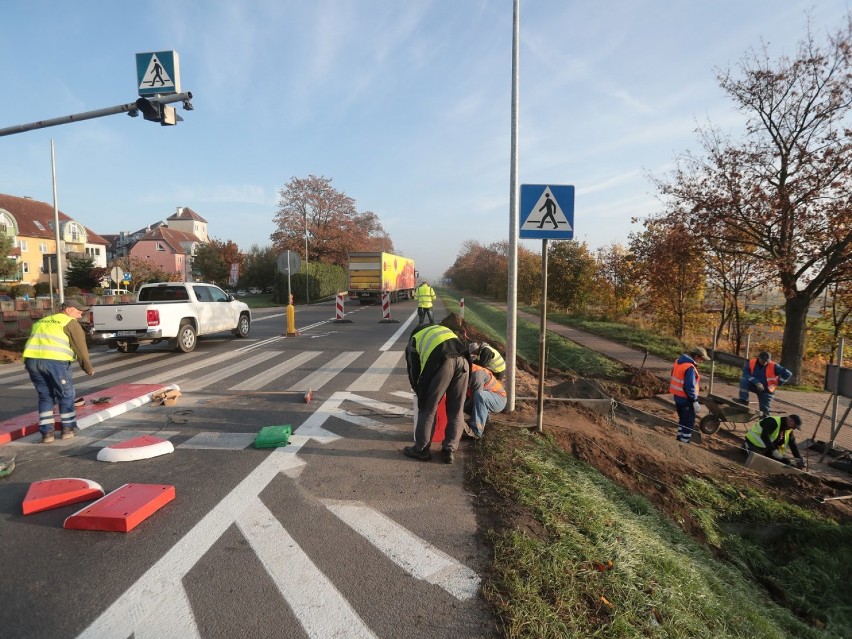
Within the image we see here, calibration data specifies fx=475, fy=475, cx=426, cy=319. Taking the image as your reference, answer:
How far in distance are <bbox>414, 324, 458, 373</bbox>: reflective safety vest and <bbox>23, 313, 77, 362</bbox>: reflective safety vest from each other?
4.09m

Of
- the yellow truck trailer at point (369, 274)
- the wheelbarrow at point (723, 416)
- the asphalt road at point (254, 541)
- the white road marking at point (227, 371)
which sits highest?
the yellow truck trailer at point (369, 274)

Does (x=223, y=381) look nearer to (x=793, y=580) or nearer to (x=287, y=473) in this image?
(x=287, y=473)

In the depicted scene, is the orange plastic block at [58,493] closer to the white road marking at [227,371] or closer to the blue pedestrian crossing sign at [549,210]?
the white road marking at [227,371]

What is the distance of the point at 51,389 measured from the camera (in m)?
5.54

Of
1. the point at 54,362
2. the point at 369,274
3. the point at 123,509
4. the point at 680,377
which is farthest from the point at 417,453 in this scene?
the point at 369,274

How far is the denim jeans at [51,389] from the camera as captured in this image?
5.34 metres

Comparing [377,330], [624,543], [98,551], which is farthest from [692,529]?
[377,330]

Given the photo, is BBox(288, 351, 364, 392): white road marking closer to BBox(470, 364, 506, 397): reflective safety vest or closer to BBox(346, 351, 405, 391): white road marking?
BBox(346, 351, 405, 391): white road marking

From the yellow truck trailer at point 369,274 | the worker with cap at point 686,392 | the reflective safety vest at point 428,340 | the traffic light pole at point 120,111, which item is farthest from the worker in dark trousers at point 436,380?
the yellow truck trailer at point 369,274

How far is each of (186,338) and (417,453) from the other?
9.57m

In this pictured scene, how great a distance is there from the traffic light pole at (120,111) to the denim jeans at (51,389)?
649cm

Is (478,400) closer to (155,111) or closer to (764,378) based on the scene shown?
(764,378)

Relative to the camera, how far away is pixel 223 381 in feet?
29.0

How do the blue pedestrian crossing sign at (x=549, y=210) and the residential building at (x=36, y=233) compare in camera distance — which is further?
the residential building at (x=36, y=233)
